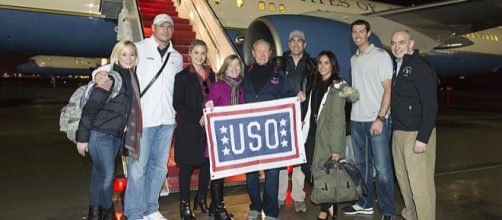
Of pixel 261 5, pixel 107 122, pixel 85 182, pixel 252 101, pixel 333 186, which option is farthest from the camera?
pixel 261 5

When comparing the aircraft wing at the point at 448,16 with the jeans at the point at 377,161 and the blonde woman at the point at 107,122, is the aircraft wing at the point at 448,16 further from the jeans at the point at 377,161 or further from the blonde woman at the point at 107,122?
the blonde woman at the point at 107,122

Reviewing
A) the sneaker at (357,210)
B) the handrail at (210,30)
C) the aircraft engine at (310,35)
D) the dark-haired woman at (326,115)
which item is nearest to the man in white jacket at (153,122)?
the dark-haired woman at (326,115)

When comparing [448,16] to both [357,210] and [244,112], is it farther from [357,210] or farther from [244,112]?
[244,112]

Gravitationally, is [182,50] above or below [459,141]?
above

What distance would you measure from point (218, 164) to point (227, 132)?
27 cm

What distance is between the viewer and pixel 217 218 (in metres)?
3.78

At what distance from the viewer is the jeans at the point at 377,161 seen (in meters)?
3.89

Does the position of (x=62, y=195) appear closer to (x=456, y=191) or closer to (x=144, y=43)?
(x=144, y=43)

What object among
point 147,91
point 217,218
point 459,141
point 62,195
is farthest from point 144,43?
point 459,141

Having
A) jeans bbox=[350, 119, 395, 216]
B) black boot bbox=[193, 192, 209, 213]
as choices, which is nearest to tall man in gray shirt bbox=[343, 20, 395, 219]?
jeans bbox=[350, 119, 395, 216]

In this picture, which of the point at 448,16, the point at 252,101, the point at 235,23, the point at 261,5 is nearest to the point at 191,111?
the point at 252,101

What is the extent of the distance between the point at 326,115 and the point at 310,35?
3734 millimetres

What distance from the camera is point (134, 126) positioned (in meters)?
3.38

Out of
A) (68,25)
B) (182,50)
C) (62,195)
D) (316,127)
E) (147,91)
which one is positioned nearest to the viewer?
(147,91)
